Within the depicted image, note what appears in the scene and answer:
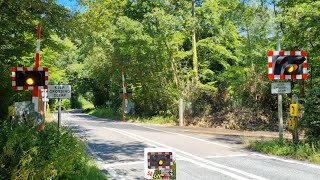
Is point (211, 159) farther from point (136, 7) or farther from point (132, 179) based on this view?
point (136, 7)

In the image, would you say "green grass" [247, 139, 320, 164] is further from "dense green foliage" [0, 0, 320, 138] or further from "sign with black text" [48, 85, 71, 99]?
"sign with black text" [48, 85, 71, 99]

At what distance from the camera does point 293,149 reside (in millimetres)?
11047

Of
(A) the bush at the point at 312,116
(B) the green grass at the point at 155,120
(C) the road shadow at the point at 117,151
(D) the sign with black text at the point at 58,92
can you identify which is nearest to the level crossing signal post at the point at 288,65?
(A) the bush at the point at 312,116

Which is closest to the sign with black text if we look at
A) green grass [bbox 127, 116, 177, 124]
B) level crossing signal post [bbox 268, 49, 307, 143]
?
level crossing signal post [bbox 268, 49, 307, 143]

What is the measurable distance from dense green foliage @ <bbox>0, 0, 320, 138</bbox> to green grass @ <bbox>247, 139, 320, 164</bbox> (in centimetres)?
182

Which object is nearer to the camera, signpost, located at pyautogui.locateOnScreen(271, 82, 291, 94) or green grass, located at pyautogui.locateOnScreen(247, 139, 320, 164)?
green grass, located at pyautogui.locateOnScreen(247, 139, 320, 164)

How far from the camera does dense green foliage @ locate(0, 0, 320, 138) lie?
583 inches

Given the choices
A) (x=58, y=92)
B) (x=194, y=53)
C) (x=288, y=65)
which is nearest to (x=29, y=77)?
(x=58, y=92)

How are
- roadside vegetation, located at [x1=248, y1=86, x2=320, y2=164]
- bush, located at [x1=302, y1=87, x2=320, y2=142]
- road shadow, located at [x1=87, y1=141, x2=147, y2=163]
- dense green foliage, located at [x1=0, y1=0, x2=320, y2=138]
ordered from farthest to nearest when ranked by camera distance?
dense green foliage, located at [x1=0, y1=0, x2=320, y2=138]
bush, located at [x1=302, y1=87, x2=320, y2=142]
road shadow, located at [x1=87, y1=141, x2=147, y2=163]
roadside vegetation, located at [x1=248, y1=86, x2=320, y2=164]

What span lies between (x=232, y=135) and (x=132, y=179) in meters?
10.8

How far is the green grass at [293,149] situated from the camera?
1036 centimetres

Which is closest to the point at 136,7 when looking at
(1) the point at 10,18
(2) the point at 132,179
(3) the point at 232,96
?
(3) the point at 232,96

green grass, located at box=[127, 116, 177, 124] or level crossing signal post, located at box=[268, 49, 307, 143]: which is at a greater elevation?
level crossing signal post, located at box=[268, 49, 307, 143]

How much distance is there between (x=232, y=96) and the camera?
80.6 ft
